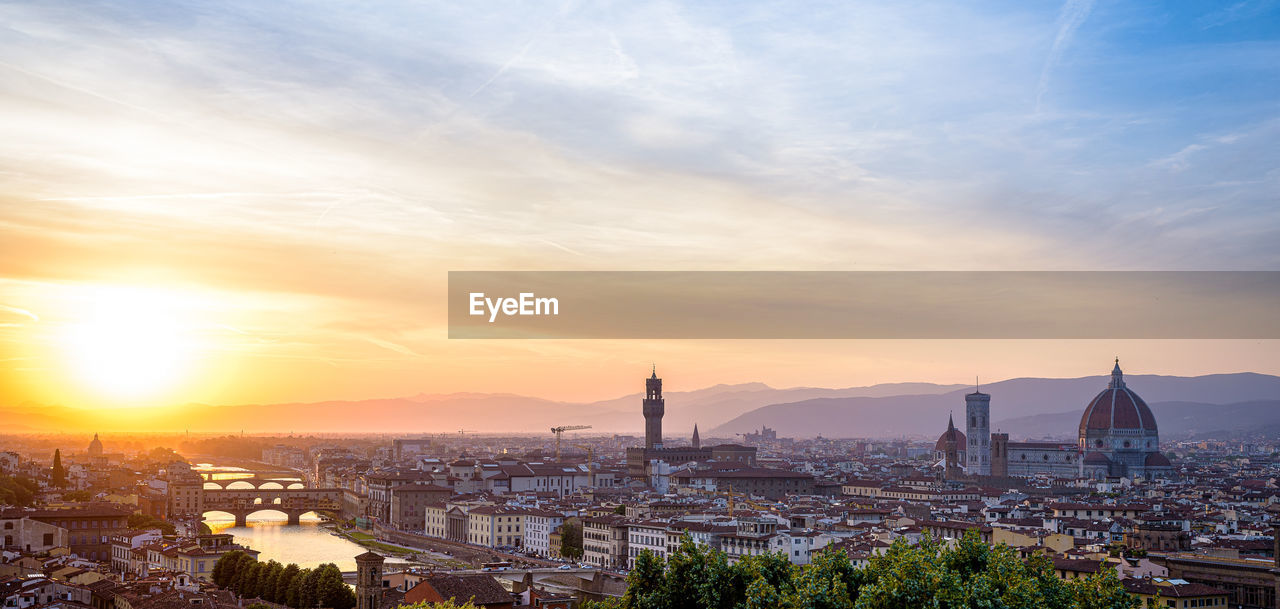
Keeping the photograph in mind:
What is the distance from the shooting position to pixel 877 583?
19391 mm

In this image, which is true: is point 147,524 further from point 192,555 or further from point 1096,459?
point 1096,459

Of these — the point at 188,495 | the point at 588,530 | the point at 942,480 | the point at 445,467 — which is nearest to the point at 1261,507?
the point at 942,480

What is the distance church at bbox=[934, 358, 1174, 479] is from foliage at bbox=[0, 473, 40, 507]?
6442 cm

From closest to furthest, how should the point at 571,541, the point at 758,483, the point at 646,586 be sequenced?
the point at 646,586, the point at 571,541, the point at 758,483

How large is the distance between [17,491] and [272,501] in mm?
37410

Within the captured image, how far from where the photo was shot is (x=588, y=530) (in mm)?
53531

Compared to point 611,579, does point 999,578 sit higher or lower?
higher

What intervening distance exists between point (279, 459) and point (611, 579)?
155809 mm

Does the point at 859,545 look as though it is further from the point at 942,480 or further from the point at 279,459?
the point at 279,459

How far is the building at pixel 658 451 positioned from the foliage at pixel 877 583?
7887 centimetres

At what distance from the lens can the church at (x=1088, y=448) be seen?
102 m

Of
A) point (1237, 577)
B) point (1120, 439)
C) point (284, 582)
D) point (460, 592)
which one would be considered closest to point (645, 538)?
point (284, 582)

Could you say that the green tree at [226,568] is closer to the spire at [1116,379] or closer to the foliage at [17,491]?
the foliage at [17,491]

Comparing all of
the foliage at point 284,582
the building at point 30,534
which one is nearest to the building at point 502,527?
the building at point 30,534
